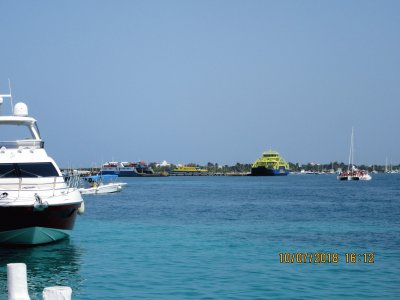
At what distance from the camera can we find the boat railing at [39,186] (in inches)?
955

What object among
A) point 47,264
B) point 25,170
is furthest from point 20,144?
point 47,264

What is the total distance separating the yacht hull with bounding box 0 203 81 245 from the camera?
23.0 metres

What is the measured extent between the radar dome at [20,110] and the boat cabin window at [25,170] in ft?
12.9

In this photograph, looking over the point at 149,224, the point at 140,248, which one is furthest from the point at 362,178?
the point at 140,248

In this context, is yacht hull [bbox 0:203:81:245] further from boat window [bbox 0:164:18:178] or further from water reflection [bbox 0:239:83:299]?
boat window [bbox 0:164:18:178]

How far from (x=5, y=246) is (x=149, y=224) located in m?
13.0

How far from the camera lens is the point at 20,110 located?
2906 centimetres

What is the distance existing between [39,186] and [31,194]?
52.6 inches

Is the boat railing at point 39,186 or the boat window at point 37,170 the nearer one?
the boat railing at point 39,186

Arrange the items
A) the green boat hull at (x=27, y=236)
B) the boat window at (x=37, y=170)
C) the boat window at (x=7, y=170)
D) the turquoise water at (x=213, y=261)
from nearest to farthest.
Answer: the turquoise water at (x=213, y=261)
the green boat hull at (x=27, y=236)
the boat window at (x=7, y=170)
the boat window at (x=37, y=170)
